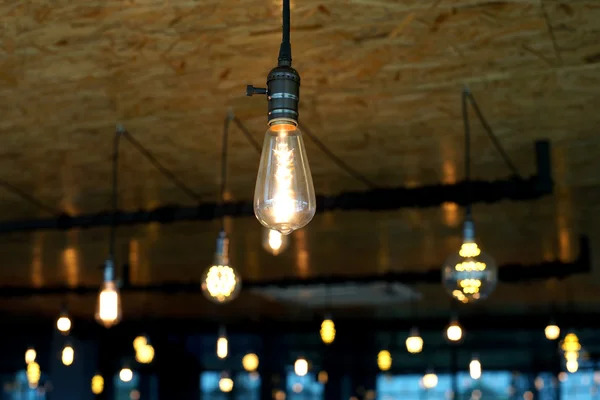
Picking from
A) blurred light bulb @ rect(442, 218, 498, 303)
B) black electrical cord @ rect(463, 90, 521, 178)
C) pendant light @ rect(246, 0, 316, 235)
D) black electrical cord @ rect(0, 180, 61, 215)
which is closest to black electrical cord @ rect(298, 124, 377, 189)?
black electrical cord @ rect(463, 90, 521, 178)

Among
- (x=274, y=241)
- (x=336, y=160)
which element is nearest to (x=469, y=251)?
(x=274, y=241)

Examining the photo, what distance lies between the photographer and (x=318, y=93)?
6.55 metres

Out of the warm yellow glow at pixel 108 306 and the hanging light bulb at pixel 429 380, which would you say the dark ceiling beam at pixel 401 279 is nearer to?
the warm yellow glow at pixel 108 306

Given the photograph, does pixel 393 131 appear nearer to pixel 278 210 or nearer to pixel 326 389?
pixel 278 210

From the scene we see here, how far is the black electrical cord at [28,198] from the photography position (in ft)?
29.8

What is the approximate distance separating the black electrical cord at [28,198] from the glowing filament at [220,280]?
346 centimetres

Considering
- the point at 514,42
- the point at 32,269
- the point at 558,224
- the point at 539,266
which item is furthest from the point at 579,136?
the point at 32,269

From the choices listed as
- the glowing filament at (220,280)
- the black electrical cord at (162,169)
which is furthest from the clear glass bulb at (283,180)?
the black electrical cord at (162,169)

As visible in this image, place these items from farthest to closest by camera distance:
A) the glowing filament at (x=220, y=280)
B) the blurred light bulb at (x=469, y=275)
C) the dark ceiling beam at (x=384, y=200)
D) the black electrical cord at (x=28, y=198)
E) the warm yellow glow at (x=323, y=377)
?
the warm yellow glow at (x=323, y=377), the black electrical cord at (x=28, y=198), the dark ceiling beam at (x=384, y=200), the glowing filament at (x=220, y=280), the blurred light bulb at (x=469, y=275)

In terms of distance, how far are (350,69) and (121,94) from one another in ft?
5.73

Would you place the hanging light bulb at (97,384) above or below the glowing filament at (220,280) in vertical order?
above

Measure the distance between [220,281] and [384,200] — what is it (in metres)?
1.72

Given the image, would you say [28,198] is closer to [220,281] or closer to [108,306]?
[108,306]

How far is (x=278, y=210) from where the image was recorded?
2738 mm
